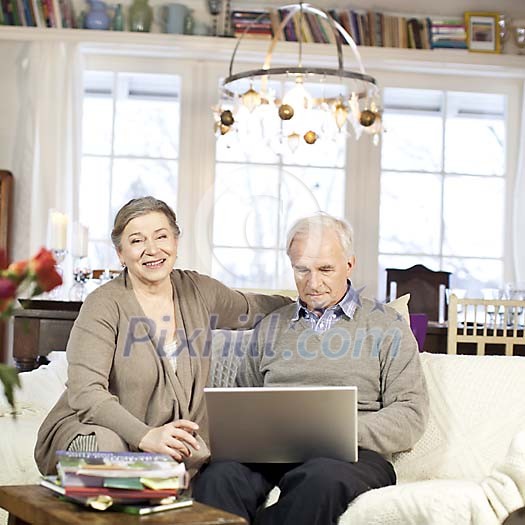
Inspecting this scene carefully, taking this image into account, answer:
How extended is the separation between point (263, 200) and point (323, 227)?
349cm

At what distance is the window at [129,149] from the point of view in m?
6.35

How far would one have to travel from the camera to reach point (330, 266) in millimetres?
2842

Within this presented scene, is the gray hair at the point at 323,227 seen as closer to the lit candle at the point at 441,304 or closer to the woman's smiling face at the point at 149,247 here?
the woman's smiling face at the point at 149,247

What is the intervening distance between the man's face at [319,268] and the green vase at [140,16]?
3.66 metres

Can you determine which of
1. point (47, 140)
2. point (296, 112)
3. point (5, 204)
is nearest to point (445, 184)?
point (296, 112)

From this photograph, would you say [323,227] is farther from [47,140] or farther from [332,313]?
[47,140]

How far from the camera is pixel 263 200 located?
250 inches

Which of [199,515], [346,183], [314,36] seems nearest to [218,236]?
[346,183]

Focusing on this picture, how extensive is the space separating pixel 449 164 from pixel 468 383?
3.69m

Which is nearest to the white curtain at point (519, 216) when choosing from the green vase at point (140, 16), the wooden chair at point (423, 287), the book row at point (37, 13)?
the wooden chair at point (423, 287)

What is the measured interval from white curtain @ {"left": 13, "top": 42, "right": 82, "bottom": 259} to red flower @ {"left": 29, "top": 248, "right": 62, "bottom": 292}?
471cm

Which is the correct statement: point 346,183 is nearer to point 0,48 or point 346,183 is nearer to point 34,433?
point 0,48

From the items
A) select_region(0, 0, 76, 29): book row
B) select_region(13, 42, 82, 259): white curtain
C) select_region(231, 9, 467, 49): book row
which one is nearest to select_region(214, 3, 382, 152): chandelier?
select_region(231, 9, 467, 49): book row

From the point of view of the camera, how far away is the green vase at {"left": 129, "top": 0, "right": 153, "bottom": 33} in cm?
619
